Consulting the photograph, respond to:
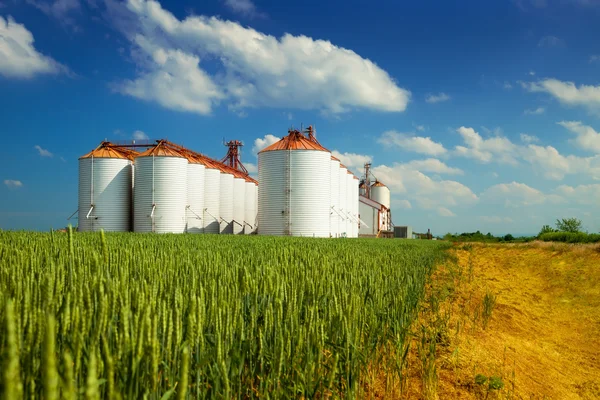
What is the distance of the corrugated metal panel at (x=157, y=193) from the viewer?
29.8m

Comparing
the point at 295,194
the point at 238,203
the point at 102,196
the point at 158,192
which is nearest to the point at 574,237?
the point at 295,194

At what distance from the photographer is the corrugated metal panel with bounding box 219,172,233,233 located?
123ft

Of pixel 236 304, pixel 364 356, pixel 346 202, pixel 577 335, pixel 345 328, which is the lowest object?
pixel 577 335

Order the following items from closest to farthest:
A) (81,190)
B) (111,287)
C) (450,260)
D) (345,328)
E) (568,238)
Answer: (111,287) → (345,328) → (450,260) → (568,238) → (81,190)

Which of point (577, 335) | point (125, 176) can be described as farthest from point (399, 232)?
point (577, 335)

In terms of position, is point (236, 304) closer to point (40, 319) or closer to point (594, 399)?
point (40, 319)

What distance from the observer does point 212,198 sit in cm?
3569

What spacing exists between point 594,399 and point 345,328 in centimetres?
406

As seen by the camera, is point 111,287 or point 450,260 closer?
point 111,287

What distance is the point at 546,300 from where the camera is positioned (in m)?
12.4

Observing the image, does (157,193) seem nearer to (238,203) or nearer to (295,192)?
(295,192)

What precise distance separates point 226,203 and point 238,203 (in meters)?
3.43

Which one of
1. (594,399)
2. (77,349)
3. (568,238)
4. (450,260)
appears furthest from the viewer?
(568,238)

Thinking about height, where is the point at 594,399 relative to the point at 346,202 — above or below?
below
